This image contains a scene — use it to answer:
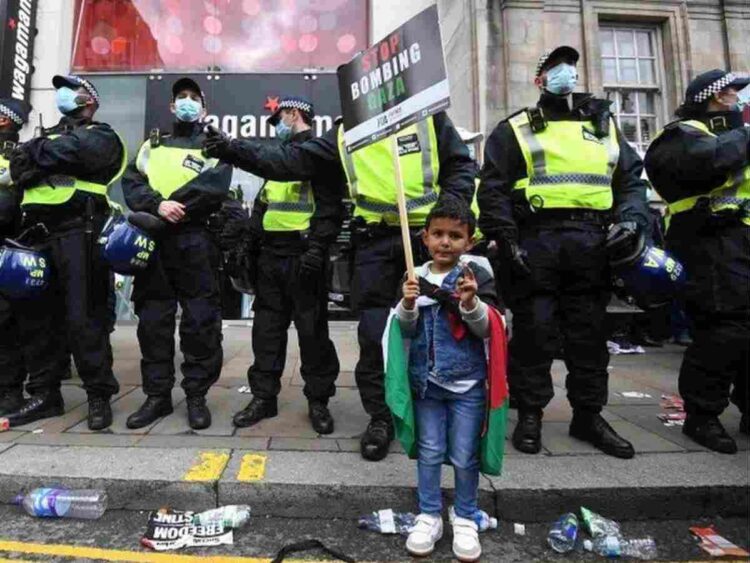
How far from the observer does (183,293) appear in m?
3.61

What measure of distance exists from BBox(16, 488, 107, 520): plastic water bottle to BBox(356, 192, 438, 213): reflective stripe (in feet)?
6.59

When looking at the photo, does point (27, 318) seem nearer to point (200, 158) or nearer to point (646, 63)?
point (200, 158)

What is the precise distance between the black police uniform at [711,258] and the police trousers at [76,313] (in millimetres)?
3606

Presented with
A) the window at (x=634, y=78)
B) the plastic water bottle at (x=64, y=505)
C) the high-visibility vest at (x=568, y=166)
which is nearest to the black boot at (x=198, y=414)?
the plastic water bottle at (x=64, y=505)

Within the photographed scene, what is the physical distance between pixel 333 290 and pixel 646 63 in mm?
8392

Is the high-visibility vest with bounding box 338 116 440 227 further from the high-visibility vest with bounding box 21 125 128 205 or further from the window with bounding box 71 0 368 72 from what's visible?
the window with bounding box 71 0 368 72

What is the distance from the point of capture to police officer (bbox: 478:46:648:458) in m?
3.07

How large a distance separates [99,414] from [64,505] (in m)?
1.02

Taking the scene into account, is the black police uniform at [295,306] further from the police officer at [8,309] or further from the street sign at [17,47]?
the street sign at [17,47]

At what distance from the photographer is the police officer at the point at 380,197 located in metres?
3.07

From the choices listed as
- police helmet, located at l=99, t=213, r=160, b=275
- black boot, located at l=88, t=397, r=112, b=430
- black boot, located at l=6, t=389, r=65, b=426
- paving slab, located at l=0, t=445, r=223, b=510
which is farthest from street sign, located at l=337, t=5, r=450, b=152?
black boot, located at l=6, t=389, r=65, b=426

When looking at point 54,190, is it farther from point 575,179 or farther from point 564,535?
point 564,535

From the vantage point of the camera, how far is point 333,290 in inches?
149

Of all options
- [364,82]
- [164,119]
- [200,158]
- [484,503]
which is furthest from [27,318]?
[164,119]
